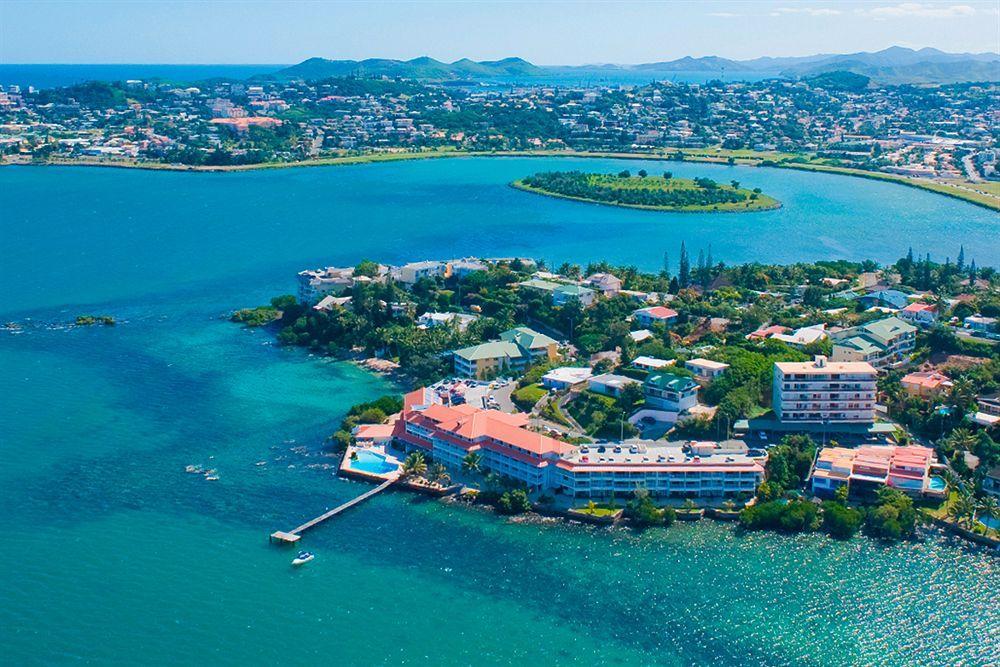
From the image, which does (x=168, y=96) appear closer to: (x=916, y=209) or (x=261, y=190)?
(x=261, y=190)

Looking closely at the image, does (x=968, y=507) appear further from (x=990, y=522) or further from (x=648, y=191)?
(x=648, y=191)

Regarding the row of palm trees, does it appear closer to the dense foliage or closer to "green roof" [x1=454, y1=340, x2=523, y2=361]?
"green roof" [x1=454, y1=340, x2=523, y2=361]

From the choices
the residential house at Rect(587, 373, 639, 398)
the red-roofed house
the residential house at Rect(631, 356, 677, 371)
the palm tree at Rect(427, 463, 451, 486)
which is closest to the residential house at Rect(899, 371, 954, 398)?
the residential house at Rect(631, 356, 677, 371)

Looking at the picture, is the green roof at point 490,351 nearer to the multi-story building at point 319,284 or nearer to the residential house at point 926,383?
the multi-story building at point 319,284

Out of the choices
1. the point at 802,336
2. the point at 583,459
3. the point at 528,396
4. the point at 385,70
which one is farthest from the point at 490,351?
the point at 385,70

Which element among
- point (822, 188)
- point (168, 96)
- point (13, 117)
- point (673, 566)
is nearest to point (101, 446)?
point (673, 566)

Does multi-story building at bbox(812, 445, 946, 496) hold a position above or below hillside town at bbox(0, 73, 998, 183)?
below
